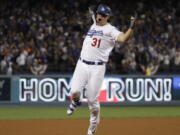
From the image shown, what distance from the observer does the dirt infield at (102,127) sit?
1159 cm

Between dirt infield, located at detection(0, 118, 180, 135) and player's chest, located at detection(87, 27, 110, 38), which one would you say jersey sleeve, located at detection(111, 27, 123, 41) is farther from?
dirt infield, located at detection(0, 118, 180, 135)

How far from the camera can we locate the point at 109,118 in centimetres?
1525

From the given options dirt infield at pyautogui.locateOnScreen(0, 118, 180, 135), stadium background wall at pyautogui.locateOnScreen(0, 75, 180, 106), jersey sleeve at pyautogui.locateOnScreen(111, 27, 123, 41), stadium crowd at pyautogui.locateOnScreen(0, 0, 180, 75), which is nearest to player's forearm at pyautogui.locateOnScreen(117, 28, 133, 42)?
jersey sleeve at pyautogui.locateOnScreen(111, 27, 123, 41)

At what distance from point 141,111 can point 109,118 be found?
2.95 meters

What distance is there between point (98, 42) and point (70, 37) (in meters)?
13.7

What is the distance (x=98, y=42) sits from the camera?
1010 centimetres

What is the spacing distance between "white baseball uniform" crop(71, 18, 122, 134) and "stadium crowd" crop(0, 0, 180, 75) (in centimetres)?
1049

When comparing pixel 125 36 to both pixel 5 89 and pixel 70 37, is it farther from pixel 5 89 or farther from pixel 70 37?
pixel 70 37

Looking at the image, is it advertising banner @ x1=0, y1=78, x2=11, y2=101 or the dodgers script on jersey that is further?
advertising banner @ x1=0, y1=78, x2=11, y2=101

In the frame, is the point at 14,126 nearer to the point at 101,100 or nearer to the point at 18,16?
the point at 101,100

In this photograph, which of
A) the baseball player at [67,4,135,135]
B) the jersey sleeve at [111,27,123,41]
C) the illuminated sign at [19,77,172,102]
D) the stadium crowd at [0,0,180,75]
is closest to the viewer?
the jersey sleeve at [111,27,123,41]

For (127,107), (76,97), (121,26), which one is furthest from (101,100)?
(76,97)

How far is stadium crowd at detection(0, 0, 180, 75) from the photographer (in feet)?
69.9

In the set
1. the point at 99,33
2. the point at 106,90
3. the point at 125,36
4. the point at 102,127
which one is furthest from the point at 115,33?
the point at 106,90
